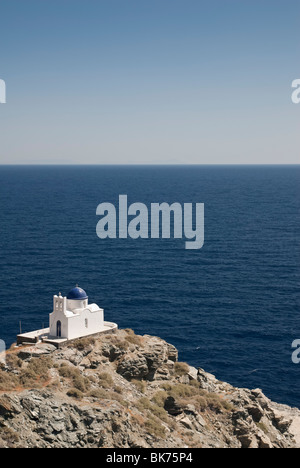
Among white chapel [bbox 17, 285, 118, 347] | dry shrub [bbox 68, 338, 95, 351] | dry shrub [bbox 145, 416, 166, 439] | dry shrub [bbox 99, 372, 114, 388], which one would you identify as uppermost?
white chapel [bbox 17, 285, 118, 347]

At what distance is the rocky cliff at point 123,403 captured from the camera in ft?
147

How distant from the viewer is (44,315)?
308 ft

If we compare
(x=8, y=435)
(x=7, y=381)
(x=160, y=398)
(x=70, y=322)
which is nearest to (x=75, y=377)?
(x=7, y=381)

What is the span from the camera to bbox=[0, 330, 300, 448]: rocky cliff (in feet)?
147

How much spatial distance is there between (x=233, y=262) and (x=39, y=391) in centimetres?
8912

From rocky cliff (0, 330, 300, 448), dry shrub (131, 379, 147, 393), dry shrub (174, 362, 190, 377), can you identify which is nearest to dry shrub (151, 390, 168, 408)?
rocky cliff (0, 330, 300, 448)

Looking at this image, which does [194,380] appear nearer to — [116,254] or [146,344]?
[146,344]

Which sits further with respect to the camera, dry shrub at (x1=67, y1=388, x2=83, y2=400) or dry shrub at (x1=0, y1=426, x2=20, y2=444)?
dry shrub at (x1=67, y1=388, x2=83, y2=400)

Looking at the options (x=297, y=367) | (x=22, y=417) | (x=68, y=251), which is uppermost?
(x=68, y=251)

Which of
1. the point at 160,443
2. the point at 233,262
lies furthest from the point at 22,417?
the point at 233,262

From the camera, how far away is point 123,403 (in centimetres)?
5025

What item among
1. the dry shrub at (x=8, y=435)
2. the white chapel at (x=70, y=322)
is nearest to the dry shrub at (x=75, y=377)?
the white chapel at (x=70, y=322)

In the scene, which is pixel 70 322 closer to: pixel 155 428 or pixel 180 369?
pixel 180 369

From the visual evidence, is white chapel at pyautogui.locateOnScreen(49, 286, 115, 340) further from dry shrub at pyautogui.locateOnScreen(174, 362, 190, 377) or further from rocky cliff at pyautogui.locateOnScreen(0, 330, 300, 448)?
dry shrub at pyautogui.locateOnScreen(174, 362, 190, 377)
